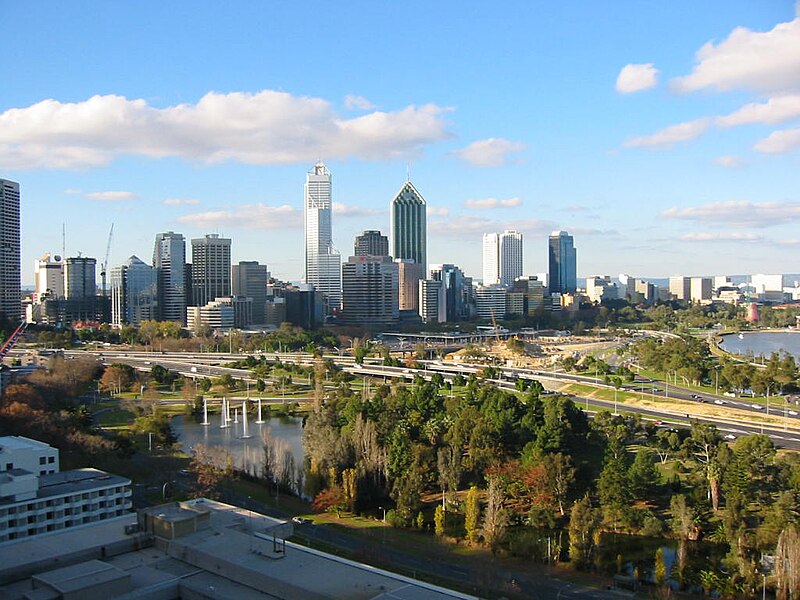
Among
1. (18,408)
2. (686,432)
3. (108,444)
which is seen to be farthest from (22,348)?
(686,432)

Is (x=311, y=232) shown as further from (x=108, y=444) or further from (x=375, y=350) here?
(x=108, y=444)

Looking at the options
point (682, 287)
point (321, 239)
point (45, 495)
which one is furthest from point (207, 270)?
point (682, 287)

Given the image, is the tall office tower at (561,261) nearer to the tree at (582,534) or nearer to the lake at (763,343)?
the lake at (763,343)

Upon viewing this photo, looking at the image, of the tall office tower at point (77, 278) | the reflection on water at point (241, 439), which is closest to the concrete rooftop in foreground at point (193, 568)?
the reflection on water at point (241, 439)

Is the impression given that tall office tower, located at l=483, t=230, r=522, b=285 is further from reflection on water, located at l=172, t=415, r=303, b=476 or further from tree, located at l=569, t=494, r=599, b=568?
tree, located at l=569, t=494, r=599, b=568

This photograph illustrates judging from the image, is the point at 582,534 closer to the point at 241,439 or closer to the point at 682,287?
the point at 241,439

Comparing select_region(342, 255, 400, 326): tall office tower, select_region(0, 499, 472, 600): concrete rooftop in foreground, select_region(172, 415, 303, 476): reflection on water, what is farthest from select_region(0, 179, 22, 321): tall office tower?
select_region(0, 499, 472, 600): concrete rooftop in foreground
